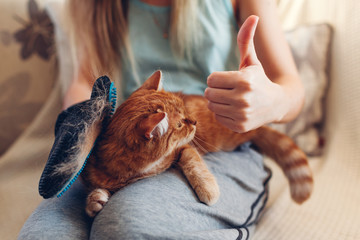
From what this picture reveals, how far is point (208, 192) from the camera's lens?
1.98 feet

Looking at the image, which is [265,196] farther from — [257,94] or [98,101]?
[98,101]

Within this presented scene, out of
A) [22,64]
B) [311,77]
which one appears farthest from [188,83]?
[22,64]

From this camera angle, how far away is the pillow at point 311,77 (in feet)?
3.73

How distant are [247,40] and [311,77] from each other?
79 cm

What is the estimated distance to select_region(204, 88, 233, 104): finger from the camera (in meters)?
0.50

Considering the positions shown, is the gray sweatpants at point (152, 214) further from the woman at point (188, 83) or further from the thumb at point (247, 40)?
Result: the thumb at point (247, 40)

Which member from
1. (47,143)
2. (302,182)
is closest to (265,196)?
(302,182)

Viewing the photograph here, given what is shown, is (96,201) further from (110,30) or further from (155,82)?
(110,30)

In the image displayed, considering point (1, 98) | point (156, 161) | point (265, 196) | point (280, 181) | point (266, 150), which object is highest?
point (1, 98)

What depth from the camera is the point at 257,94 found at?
511 millimetres

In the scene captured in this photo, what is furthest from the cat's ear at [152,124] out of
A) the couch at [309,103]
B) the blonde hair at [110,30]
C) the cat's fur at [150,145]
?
the couch at [309,103]

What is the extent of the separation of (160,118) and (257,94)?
0.61 ft

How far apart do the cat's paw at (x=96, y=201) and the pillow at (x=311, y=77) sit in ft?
2.68

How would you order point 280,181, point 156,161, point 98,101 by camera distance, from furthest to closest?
point 280,181 → point 156,161 → point 98,101
